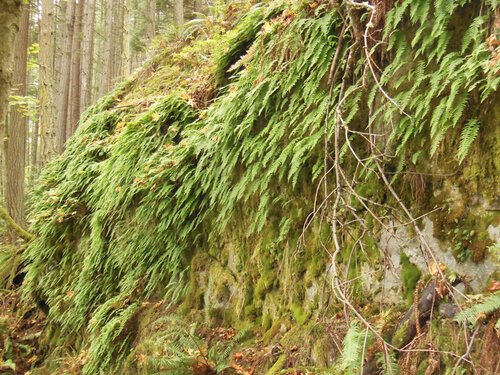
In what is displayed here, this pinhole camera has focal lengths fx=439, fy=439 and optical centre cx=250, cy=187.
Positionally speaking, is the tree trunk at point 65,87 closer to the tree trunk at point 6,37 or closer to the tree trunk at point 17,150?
the tree trunk at point 17,150

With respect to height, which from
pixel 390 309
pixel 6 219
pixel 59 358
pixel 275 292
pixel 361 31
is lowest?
pixel 59 358

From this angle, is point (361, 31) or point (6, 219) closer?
point (361, 31)

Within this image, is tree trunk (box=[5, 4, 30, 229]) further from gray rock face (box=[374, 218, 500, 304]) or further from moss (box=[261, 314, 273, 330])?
gray rock face (box=[374, 218, 500, 304])

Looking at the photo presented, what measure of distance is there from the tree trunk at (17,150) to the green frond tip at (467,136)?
906 cm

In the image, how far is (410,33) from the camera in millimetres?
3242

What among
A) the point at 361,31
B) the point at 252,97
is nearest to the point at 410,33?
the point at 361,31

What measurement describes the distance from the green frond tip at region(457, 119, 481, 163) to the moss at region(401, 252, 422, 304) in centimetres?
83

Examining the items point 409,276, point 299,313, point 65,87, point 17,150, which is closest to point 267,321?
point 299,313

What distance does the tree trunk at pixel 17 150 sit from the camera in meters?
9.58

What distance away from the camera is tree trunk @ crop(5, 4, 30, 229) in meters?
9.58

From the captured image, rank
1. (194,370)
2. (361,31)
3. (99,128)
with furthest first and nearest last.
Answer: (99,128), (194,370), (361,31)

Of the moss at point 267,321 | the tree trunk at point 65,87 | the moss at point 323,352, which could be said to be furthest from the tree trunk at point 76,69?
the moss at point 323,352

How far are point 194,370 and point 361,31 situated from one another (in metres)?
3.18

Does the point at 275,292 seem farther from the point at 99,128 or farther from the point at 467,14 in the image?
the point at 99,128
